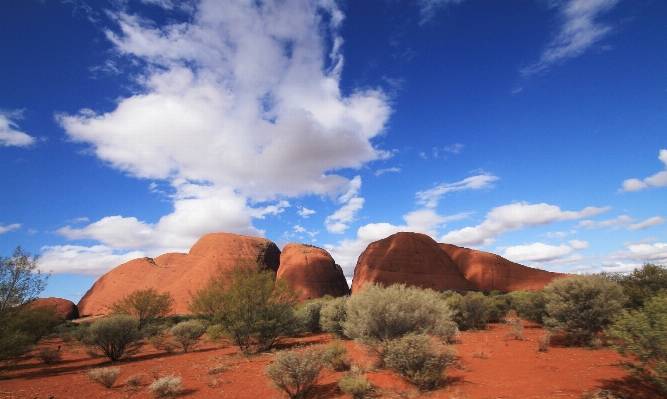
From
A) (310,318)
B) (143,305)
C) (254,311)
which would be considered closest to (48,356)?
(143,305)

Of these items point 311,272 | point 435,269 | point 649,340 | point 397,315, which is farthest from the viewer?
point 311,272

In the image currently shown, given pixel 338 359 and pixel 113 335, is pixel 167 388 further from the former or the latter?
pixel 113 335

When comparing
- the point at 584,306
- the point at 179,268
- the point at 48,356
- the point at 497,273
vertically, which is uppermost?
the point at 179,268

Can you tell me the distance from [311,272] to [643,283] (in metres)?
51.1

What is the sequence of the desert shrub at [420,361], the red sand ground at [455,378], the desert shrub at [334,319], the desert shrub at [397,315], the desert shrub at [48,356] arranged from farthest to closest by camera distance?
the desert shrub at [334,319]
the desert shrub at [48,356]
the desert shrub at [397,315]
the desert shrub at [420,361]
the red sand ground at [455,378]

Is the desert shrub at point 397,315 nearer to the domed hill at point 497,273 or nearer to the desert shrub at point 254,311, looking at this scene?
the desert shrub at point 254,311

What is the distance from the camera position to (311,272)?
61812mm

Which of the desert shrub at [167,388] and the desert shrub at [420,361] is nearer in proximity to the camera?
the desert shrub at [420,361]

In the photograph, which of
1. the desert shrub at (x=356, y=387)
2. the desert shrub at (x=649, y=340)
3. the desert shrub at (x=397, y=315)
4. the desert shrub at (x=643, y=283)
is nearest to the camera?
the desert shrub at (x=649, y=340)

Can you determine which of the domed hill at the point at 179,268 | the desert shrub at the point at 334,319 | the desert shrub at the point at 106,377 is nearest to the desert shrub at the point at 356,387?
the desert shrub at the point at 106,377

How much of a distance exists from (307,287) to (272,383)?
53.2 meters

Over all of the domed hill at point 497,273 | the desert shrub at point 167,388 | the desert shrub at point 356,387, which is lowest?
the desert shrub at point 167,388

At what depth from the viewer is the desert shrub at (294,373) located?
7.39m

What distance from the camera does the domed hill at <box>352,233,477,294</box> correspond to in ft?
180
